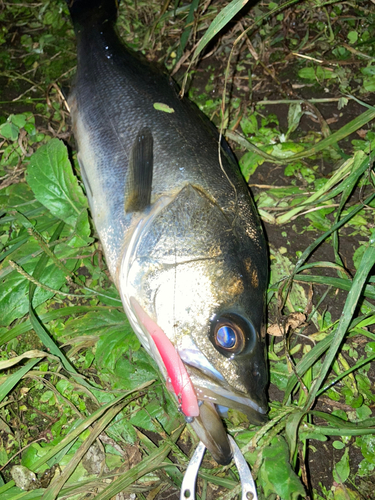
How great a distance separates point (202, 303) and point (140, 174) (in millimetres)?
854

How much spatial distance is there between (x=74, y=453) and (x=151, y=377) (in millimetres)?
643

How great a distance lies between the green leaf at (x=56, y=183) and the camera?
2688 millimetres

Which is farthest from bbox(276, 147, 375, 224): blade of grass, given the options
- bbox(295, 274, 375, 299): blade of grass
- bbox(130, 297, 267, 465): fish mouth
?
bbox(130, 297, 267, 465): fish mouth

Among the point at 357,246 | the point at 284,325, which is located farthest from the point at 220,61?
the point at 284,325

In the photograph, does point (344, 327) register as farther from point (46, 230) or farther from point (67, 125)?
point (67, 125)

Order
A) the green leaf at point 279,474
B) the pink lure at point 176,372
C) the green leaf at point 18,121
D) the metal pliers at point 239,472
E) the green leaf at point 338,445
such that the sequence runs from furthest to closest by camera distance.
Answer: the green leaf at point 18,121, the green leaf at point 338,445, the metal pliers at point 239,472, the green leaf at point 279,474, the pink lure at point 176,372

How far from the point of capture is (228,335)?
1801mm

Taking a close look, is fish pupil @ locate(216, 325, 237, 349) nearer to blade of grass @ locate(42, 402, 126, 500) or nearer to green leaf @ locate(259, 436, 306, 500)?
green leaf @ locate(259, 436, 306, 500)

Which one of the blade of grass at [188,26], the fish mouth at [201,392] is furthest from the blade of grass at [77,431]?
the blade of grass at [188,26]

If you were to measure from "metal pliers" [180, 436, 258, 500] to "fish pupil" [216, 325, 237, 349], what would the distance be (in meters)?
0.72

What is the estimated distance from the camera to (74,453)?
2.27 meters

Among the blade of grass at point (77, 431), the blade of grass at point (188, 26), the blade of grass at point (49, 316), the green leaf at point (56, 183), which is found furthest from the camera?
the blade of grass at point (188, 26)

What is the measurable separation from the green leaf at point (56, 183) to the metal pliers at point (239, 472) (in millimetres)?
1774

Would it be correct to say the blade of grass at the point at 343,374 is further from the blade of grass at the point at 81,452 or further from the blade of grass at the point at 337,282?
the blade of grass at the point at 81,452
